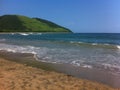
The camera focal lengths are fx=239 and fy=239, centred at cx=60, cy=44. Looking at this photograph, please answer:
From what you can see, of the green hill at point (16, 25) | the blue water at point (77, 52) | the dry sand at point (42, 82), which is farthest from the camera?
the green hill at point (16, 25)

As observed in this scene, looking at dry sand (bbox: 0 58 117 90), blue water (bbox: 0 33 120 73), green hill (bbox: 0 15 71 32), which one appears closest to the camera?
dry sand (bbox: 0 58 117 90)

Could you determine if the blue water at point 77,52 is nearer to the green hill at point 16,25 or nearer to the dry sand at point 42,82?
the dry sand at point 42,82

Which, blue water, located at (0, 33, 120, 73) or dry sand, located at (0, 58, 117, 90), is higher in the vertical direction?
dry sand, located at (0, 58, 117, 90)

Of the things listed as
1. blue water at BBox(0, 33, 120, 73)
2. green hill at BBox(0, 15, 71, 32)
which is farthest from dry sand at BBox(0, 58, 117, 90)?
green hill at BBox(0, 15, 71, 32)

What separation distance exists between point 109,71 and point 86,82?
2.55 meters

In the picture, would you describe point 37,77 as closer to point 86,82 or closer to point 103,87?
point 86,82

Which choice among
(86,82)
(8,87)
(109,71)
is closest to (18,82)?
(8,87)

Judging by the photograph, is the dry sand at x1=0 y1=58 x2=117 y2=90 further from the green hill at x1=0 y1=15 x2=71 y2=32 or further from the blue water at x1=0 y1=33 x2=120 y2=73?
the green hill at x1=0 y1=15 x2=71 y2=32

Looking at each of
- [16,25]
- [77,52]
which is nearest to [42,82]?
[77,52]

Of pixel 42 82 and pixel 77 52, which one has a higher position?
pixel 42 82

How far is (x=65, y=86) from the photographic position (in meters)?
8.02

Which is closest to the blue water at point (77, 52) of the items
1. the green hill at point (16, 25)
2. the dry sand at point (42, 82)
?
the dry sand at point (42, 82)

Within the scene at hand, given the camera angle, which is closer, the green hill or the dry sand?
the dry sand

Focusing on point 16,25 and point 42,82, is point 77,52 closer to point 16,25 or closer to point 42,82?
point 42,82
